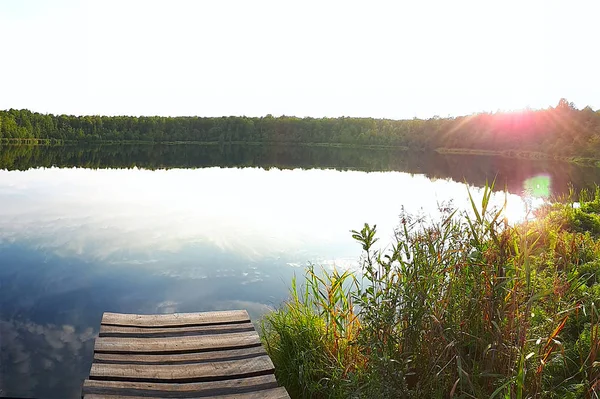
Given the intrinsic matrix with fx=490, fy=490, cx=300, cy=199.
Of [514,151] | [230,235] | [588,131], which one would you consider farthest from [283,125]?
[230,235]

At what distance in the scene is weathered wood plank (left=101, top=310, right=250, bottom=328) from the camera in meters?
4.71

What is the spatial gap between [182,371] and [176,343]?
54cm

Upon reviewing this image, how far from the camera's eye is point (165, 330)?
4.57 meters

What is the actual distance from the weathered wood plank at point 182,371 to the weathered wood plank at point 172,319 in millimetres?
910

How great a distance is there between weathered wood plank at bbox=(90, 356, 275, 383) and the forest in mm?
57029

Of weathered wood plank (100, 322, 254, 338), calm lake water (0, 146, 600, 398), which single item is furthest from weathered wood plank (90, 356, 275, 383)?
calm lake water (0, 146, 600, 398)

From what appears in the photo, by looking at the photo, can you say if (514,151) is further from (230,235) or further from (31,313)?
(31,313)

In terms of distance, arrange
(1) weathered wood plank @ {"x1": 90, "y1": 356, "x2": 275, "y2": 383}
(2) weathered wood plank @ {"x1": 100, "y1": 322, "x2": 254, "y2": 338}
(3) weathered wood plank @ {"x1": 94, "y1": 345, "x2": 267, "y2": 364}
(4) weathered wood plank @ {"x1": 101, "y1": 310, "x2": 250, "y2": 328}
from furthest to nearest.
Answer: (4) weathered wood plank @ {"x1": 101, "y1": 310, "x2": 250, "y2": 328}
(2) weathered wood plank @ {"x1": 100, "y1": 322, "x2": 254, "y2": 338}
(3) weathered wood plank @ {"x1": 94, "y1": 345, "x2": 267, "y2": 364}
(1) weathered wood plank @ {"x1": 90, "y1": 356, "x2": 275, "y2": 383}

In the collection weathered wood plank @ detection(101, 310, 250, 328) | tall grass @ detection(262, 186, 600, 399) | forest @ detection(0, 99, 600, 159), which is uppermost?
forest @ detection(0, 99, 600, 159)

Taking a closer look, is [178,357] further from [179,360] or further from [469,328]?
[469,328]

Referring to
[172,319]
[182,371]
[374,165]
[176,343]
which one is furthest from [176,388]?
[374,165]

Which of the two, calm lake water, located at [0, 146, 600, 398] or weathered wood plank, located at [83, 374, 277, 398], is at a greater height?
weathered wood plank, located at [83, 374, 277, 398]

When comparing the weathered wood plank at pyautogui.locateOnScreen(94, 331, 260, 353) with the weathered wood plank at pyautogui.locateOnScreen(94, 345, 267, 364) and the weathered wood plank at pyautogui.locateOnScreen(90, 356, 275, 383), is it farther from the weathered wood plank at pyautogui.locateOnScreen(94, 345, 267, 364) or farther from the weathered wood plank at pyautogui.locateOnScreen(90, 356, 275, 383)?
the weathered wood plank at pyautogui.locateOnScreen(90, 356, 275, 383)

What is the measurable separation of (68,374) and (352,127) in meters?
107
